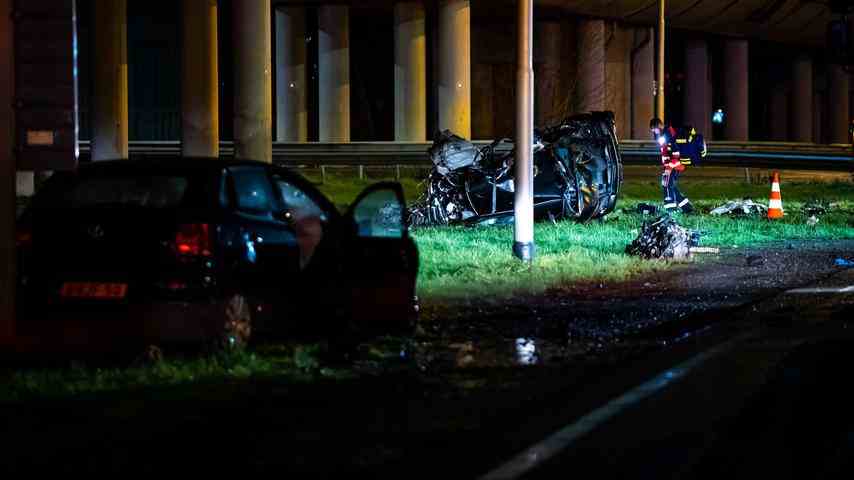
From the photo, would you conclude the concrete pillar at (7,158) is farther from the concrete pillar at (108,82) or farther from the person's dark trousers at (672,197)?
the concrete pillar at (108,82)

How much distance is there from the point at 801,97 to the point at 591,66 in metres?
18.5

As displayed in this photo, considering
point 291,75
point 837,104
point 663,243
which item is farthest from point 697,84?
point 663,243

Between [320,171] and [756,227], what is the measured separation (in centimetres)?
1724

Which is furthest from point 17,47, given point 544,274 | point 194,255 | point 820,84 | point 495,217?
point 820,84

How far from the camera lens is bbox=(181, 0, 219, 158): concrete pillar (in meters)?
38.3

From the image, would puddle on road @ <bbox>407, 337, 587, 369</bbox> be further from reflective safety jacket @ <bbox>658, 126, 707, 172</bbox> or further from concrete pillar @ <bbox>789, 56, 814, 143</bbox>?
concrete pillar @ <bbox>789, 56, 814, 143</bbox>

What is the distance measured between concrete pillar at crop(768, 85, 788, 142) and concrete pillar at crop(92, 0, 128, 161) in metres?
47.3

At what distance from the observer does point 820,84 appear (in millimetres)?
81000

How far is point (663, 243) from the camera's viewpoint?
1891 centimetres

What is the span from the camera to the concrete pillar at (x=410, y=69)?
53.3 meters

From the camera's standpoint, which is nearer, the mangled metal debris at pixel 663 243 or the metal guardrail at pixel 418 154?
the mangled metal debris at pixel 663 243

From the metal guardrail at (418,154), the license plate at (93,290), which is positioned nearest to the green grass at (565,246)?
the license plate at (93,290)

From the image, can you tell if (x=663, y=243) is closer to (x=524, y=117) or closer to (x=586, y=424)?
(x=524, y=117)

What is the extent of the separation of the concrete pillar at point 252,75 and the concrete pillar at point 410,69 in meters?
17.9
